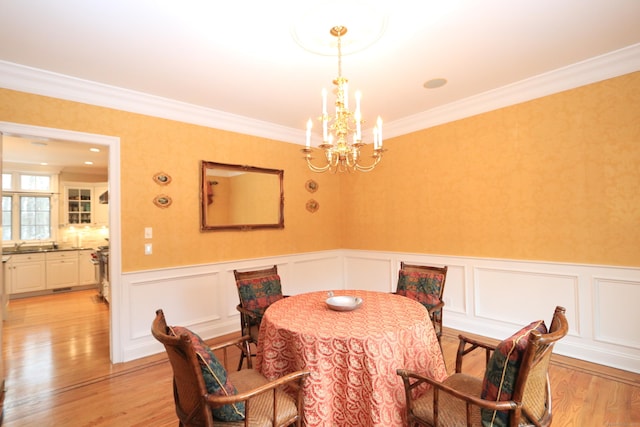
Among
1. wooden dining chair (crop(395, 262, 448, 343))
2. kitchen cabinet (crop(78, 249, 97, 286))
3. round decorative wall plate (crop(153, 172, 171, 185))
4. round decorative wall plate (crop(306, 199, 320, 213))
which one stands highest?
round decorative wall plate (crop(153, 172, 171, 185))

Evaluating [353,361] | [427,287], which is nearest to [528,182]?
[427,287]

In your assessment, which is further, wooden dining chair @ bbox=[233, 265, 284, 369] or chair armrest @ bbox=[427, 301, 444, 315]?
wooden dining chair @ bbox=[233, 265, 284, 369]

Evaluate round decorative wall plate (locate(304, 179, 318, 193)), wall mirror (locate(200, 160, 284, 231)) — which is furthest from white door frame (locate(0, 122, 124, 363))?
round decorative wall plate (locate(304, 179, 318, 193))

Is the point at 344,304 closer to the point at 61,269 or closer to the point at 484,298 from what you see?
the point at 484,298

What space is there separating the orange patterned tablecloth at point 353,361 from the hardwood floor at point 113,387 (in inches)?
A: 40.4

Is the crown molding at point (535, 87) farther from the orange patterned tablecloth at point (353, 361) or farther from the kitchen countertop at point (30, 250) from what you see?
the kitchen countertop at point (30, 250)

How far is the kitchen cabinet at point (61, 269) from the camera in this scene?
6.21 meters

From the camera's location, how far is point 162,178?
3369 mm

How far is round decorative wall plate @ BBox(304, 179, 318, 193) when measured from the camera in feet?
15.5

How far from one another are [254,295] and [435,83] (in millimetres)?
2682

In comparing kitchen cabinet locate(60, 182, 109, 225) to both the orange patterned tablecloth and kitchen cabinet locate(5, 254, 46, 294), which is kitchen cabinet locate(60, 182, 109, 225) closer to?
kitchen cabinet locate(5, 254, 46, 294)

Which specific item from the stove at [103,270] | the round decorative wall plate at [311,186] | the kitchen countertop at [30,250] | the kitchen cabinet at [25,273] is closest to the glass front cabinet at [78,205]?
the kitchen countertop at [30,250]

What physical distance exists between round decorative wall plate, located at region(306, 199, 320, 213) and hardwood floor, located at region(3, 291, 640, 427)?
7.72ft

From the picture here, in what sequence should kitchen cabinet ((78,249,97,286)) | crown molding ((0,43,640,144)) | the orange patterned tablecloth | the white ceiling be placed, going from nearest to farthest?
1. the orange patterned tablecloth
2. the white ceiling
3. crown molding ((0,43,640,144))
4. kitchen cabinet ((78,249,97,286))
